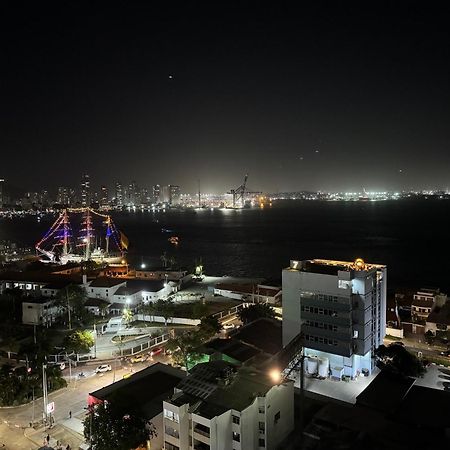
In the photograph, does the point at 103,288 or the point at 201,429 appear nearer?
the point at 201,429

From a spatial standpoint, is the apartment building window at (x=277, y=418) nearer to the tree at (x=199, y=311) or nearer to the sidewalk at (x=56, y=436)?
the sidewalk at (x=56, y=436)

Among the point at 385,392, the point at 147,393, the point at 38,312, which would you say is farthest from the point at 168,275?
the point at 385,392

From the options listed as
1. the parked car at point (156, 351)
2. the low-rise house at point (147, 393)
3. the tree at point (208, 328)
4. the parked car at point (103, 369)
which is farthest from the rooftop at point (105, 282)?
the low-rise house at point (147, 393)

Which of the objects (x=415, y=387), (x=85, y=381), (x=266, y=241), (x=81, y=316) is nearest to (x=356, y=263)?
(x=415, y=387)

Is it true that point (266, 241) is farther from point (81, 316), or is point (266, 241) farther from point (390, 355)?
point (390, 355)

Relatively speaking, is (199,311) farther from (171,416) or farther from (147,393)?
(171,416)

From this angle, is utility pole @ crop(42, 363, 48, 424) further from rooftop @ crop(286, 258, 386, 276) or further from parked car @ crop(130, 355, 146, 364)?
rooftop @ crop(286, 258, 386, 276)

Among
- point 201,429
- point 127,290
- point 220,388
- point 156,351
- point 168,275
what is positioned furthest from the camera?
point 168,275
